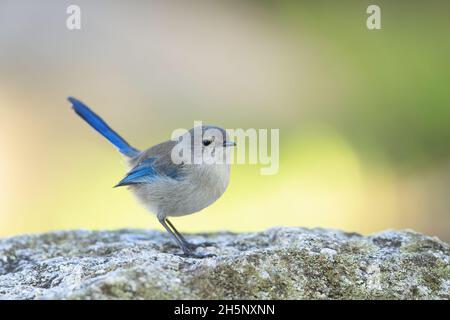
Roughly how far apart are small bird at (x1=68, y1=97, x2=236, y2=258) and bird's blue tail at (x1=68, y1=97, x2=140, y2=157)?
504 mm

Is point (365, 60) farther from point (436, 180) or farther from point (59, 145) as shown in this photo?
point (59, 145)

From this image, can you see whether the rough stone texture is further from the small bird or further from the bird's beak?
the bird's beak

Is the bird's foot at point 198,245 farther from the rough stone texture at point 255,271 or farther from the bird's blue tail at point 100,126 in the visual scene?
the bird's blue tail at point 100,126

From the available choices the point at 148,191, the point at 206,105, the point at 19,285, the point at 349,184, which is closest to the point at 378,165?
the point at 349,184

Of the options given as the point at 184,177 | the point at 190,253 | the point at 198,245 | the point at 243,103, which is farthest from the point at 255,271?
the point at 243,103

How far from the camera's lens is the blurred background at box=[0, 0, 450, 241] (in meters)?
6.62

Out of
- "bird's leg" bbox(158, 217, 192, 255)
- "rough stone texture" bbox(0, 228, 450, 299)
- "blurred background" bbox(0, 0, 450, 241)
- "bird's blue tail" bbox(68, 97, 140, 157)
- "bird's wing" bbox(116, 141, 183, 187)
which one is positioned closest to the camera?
"rough stone texture" bbox(0, 228, 450, 299)

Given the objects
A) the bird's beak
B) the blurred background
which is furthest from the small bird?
the blurred background

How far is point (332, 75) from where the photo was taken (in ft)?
27.1

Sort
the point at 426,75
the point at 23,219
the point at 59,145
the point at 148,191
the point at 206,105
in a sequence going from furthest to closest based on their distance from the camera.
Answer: the point at 206,105, the point at 59,145, the point at 426,75, the point at 23,219, the point at 148,191

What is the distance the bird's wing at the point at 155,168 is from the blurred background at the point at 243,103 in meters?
2.05

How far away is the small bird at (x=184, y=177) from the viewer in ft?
12.5

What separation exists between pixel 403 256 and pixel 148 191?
1684 mm

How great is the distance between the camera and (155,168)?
411 cm
